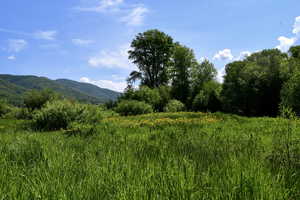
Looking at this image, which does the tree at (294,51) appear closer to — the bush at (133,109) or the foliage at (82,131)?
the bush at (133,109)

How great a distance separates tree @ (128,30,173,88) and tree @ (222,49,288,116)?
18.6 m

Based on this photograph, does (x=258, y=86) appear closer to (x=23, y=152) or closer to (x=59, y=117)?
(x=59, y=117)

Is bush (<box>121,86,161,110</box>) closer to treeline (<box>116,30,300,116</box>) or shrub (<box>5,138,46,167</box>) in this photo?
treeline (<box>116,30,300,116</box>)

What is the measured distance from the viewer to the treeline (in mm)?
22156

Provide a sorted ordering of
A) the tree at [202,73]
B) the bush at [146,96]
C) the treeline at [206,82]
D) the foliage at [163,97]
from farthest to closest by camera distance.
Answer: the tree at [202,73]
the foliage at [163,97]
the bush at [146,96]
the treeline at [206,82]

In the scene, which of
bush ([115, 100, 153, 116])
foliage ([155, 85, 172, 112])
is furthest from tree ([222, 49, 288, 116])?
bush ([115, 100, 153, 116])

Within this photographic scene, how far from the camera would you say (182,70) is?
122ft

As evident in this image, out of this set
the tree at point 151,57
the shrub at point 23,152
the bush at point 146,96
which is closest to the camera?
the shrub at point 23,152

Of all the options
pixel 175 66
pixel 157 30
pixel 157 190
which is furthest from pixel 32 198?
pixel 157 30

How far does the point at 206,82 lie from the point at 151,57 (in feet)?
41.0

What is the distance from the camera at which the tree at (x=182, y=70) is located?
36094mm

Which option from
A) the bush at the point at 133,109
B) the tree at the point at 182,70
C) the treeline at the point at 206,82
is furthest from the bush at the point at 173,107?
the tree at the point at 182,70

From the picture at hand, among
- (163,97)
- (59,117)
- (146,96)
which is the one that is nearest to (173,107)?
(146,96)

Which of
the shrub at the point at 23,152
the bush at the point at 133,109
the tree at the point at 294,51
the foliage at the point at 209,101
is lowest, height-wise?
the shrub at the point at 23,152
